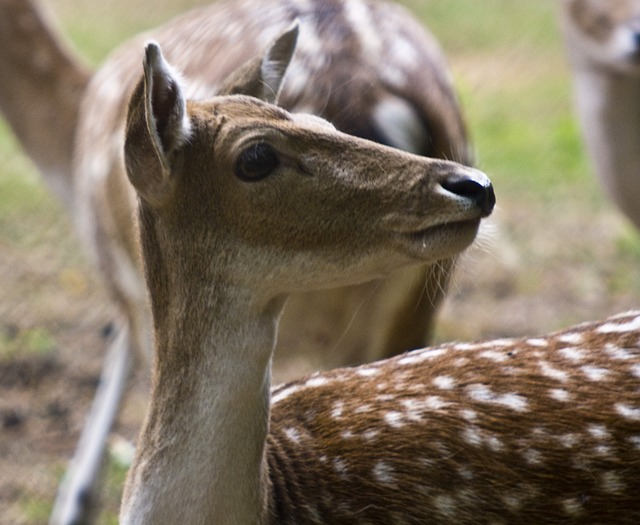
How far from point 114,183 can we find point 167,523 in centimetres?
170

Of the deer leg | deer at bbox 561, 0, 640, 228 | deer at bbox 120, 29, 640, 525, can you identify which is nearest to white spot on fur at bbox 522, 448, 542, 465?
deer at bbox 120, 29, 640, 525

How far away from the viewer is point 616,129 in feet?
16.2

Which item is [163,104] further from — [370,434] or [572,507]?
[572,507]

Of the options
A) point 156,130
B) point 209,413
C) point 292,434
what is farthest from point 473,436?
point 156,130

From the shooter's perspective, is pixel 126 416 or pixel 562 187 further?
pixel 562 187

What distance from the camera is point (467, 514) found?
7.62 ft

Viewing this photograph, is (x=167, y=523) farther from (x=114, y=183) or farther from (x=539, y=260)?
(x=539, y=260)

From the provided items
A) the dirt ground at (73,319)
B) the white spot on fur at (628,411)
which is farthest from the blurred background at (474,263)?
the white spot on fur at (628,411)

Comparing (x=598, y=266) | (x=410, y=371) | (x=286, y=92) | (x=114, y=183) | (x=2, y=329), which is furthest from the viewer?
(x=598, y=266)

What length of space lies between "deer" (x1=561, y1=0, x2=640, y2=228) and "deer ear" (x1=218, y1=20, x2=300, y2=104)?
246 centimetres

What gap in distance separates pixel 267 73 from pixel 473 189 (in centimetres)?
61

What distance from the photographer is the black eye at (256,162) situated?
2186 mm

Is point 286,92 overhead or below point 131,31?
Result: overhead

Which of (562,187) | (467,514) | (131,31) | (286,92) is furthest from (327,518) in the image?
(131,31)
